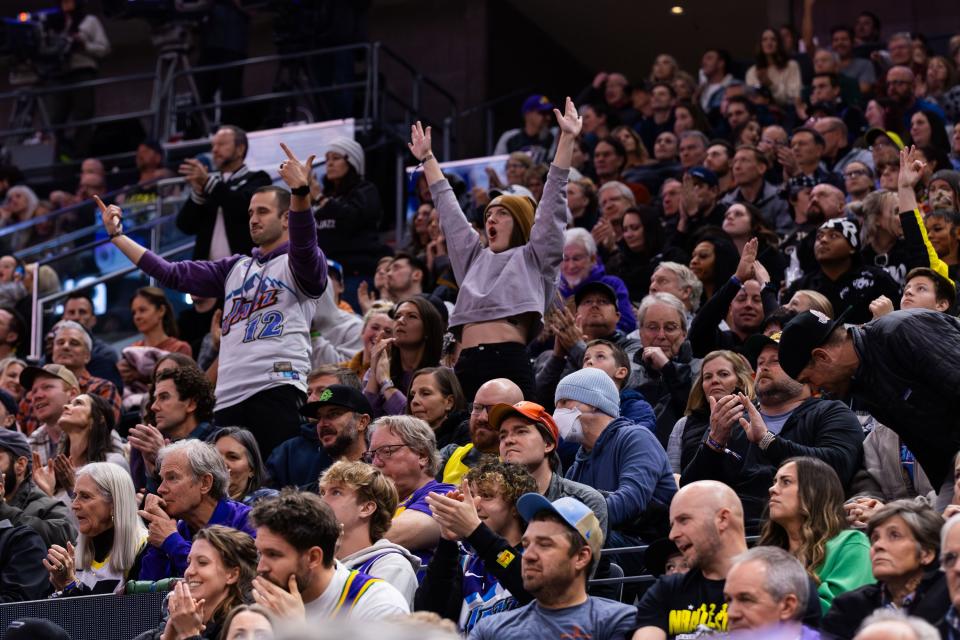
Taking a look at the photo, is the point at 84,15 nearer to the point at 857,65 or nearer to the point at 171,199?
the point at 171,199

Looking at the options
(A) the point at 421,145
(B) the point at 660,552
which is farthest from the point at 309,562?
(A) the point at 421,145

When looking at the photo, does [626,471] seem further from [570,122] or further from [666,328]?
[570,122]

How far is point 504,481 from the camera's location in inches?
237

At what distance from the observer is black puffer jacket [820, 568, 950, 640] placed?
4.86m

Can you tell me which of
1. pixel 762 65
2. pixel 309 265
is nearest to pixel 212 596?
pixel 309 265

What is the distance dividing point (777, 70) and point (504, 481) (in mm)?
9804

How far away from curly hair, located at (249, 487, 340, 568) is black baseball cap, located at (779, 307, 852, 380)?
2.05 meters

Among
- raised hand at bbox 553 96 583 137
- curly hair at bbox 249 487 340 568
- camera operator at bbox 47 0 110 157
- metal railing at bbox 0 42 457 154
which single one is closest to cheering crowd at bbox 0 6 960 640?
curly hair at bbox 249 487 340 568

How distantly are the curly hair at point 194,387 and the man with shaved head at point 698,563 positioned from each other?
347 cm

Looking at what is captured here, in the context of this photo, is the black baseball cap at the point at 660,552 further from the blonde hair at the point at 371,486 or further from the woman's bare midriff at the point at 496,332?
the woman's bare midriff at the point at 496,332

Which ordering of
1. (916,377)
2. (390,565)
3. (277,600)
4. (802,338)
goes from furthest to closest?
(802,338)
(916,377)
(390,565)
(277,600)

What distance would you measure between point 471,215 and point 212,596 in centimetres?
746

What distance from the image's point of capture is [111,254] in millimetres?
12820

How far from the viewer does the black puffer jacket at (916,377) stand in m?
5.85
